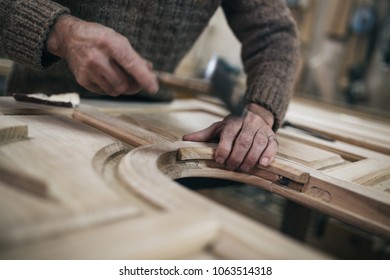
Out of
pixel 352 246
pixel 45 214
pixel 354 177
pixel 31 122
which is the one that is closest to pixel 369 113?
pixel 352 246

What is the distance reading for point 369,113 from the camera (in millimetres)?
2719

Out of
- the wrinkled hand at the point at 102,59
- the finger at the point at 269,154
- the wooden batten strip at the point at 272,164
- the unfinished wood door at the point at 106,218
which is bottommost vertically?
the wooden batten strip at the point at 272,164

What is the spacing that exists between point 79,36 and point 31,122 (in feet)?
0.98

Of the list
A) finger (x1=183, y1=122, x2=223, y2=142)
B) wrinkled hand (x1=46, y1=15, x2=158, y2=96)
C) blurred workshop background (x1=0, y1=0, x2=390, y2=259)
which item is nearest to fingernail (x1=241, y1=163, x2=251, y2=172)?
finger (x1=183, y1=122, x2=223, y2=142)

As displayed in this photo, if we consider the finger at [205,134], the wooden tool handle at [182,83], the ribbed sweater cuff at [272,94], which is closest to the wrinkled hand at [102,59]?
the finger at [205,134]

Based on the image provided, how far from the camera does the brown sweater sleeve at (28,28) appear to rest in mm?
966

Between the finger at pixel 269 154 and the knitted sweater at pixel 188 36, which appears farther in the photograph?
the knitted sweater at pixel 188 36

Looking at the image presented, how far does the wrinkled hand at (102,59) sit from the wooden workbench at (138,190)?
157 millimetres

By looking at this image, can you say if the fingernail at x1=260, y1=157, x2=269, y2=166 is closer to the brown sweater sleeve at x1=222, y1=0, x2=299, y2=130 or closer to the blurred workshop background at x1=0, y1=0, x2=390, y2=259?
the brown sweater sleeve at x1=222, y1=0, x2=299, y2=130

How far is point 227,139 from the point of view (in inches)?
41.4

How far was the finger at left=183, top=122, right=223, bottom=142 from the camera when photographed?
1.10 meters

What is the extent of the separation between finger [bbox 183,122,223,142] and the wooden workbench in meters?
0.04

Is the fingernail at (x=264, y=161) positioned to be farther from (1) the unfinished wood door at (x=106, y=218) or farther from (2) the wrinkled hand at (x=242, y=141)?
(1) the unfinished wood door at (x=106, y=218)
